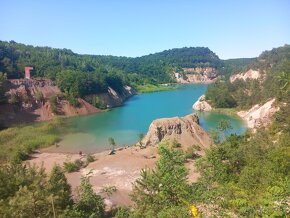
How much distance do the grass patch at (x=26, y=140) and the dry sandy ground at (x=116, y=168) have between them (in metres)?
1.89

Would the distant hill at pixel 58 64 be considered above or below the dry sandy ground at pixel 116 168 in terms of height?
above

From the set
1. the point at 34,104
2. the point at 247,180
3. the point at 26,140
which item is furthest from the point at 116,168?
the point at 34,104

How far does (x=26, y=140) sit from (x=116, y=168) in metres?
19.3

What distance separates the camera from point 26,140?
46219 mm

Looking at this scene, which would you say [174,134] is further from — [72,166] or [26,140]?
[26,140]

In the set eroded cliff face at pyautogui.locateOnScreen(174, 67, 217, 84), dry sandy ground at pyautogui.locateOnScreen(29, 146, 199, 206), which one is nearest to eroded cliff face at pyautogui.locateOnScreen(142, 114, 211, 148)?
dry sandy ground at pyautogui.locateOnScreen(29, 146, 199, 206)

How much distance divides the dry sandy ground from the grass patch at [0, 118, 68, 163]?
1888 mm

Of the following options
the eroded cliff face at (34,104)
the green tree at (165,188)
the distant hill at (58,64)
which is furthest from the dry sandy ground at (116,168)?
the distant hill at (58,64)

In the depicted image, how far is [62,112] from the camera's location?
7150 cm

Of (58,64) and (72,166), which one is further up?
(58,64)

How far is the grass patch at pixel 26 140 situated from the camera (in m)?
37.7

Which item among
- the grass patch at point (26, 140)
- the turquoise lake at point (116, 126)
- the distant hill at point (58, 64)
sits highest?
the distant hill at point (58, 64)

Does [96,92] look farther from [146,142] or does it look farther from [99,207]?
[99,207]

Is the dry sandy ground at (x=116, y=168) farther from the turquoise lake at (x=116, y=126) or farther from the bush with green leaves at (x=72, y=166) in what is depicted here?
the turquoise lake at (x=116, y=126)
